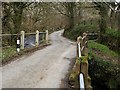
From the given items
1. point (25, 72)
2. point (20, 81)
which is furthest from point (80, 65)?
point (25, 72)

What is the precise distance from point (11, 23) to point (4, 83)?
677 inches

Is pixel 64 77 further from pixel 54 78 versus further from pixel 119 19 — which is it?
pixel 119 19

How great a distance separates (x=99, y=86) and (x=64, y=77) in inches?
148

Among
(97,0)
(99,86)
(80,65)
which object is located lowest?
(99,86)

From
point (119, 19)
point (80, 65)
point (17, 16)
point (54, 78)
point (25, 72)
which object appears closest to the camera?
point (80, 65)

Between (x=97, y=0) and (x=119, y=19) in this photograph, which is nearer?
(x=119, y=19)

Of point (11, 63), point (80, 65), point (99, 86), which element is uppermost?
point (80, 65)

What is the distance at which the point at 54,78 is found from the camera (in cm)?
938

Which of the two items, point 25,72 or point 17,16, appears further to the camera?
point 17,16

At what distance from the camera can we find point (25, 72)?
1030 centimetres

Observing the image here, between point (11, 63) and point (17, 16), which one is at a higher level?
point (17, 16)

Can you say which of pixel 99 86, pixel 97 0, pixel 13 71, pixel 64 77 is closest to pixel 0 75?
pixel 13 71

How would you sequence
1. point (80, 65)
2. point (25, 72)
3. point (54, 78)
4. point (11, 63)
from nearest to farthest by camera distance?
point (80, 65) → point (54, 78) → point (25, 72) → point (11, 63)

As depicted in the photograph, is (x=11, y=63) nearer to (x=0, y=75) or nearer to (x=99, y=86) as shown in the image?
(x=0, y=75)
